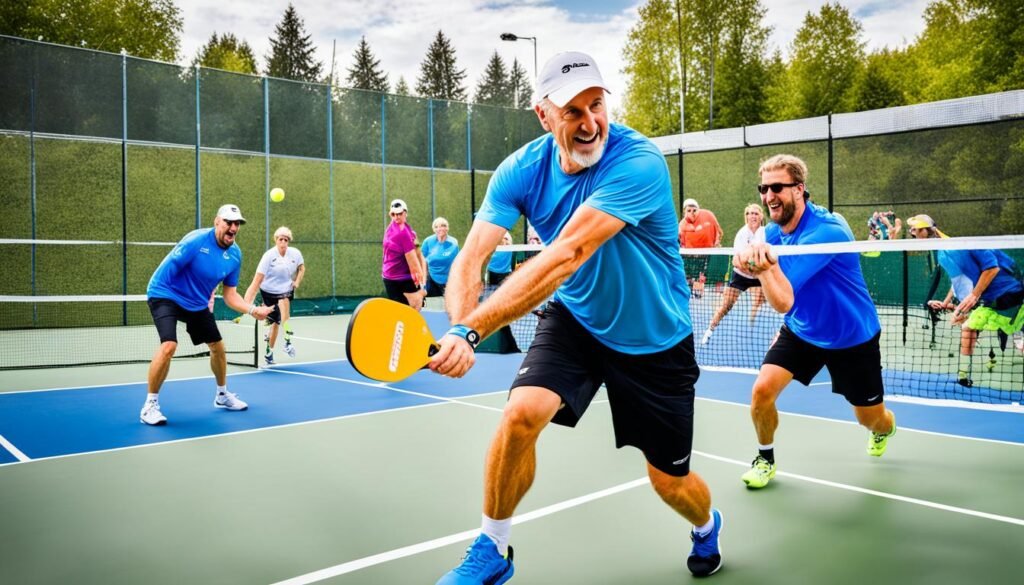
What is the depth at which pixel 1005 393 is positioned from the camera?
7703 millimetres

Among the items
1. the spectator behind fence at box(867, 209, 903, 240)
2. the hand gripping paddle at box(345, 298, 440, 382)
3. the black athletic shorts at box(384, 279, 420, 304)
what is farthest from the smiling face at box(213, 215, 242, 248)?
the spectator behind fence at box(867, 209, 903, 240)

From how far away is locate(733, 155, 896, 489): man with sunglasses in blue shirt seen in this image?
4398 mm

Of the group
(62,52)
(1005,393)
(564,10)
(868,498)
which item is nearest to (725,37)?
(564,10)

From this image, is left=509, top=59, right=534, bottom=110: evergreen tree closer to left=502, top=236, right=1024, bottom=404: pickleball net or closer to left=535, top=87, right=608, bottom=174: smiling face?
left=502, top=236, right=1024, bottom=404: pickleball net

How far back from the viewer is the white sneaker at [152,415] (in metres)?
6.40

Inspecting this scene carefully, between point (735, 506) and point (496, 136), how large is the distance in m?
17.9

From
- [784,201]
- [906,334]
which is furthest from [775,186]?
[906,334]

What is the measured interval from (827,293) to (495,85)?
212ft

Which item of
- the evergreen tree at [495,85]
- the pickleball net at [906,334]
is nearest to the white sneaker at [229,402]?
the pickleball net at [906,334]

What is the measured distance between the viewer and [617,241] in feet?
9.77

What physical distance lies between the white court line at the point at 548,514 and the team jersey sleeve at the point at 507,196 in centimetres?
156

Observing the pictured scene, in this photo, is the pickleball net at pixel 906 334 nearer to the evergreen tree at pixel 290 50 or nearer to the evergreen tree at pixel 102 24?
the evergreen tree at pixel 102 24

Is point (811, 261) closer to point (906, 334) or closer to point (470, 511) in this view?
point (470, 511)

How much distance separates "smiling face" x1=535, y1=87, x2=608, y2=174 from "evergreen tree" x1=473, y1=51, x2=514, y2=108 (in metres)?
64.9
